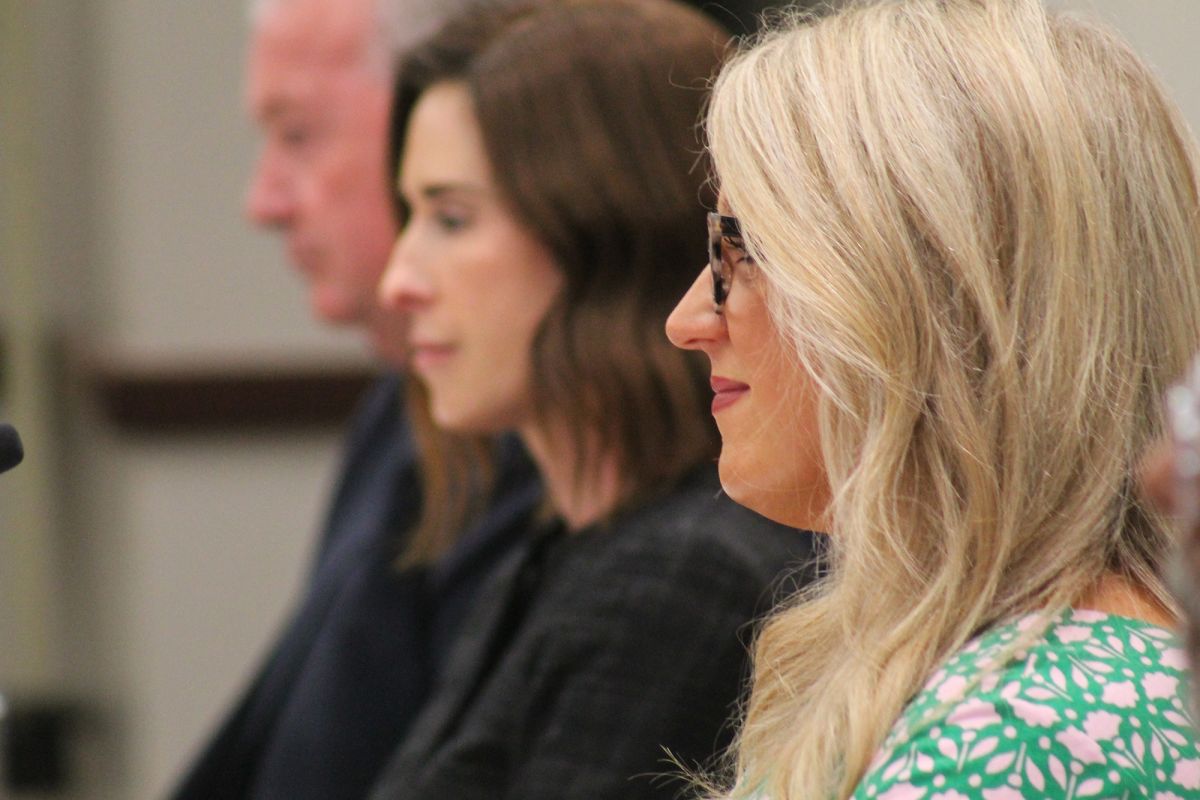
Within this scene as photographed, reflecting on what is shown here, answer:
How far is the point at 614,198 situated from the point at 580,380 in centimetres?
16

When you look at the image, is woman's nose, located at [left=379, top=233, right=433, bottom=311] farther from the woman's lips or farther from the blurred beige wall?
the blurred beige wall

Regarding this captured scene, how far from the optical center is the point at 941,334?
83 centimetres

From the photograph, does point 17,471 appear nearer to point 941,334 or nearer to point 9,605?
point 9,605

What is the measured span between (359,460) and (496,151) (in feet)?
2.95

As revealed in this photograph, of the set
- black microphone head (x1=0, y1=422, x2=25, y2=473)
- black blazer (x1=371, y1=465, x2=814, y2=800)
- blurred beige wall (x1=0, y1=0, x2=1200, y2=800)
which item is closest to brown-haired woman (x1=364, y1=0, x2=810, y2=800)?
black blazer (x1=371, y1=465, x2=814, y2=800)

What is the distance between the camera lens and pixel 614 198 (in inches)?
53.2

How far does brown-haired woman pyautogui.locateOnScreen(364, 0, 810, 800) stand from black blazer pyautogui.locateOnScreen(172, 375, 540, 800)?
255 mm

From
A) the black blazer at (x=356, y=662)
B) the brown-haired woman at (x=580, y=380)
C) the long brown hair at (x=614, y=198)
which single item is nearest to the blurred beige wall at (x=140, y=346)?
the black blazer at (x=356, y=662)

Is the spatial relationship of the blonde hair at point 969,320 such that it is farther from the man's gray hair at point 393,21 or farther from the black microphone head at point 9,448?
the man's gray hair at point 393,21

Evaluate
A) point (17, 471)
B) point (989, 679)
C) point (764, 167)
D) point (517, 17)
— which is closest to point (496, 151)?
point (517, 17)

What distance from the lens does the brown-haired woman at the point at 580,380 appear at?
121cm

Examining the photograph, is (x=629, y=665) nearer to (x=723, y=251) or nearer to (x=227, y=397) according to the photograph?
(x=723, y=251)

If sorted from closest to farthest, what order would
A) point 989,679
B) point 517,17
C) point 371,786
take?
1. point 989,679
2. point 517,17
3. point 371,786

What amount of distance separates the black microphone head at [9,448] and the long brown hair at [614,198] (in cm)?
63
